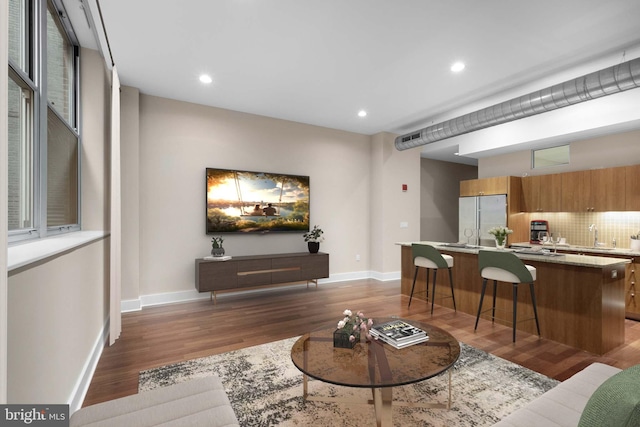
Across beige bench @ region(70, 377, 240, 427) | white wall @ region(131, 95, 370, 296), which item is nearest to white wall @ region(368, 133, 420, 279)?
white wall @ region(131, 95, 370, 296)

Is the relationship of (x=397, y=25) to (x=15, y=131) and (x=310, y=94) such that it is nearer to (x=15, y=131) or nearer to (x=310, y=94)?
(x=310, y=94)

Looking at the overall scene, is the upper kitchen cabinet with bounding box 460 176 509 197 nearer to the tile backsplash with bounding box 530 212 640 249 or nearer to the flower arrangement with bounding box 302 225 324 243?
the tile backsplash with bounding box 530 212 640 249

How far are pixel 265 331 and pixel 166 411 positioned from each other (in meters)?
2.33

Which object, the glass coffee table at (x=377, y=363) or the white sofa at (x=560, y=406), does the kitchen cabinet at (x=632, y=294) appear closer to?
the white sofa at (x=560, y=406)

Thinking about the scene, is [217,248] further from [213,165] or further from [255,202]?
[213,165]

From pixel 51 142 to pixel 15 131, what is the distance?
2.05 feet

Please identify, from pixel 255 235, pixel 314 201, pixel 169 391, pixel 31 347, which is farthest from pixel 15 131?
pixel 314 201

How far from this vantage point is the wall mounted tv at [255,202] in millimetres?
5227

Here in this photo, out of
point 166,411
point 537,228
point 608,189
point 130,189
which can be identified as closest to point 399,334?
point 166,411

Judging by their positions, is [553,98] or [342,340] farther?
[553,98]

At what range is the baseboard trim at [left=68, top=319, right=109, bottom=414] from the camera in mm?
2143

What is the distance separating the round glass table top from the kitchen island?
6.44ft

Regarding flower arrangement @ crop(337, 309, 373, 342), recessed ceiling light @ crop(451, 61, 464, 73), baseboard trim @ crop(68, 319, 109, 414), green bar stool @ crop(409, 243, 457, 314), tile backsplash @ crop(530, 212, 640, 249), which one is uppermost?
recessed ceiling light @ crop(451, 61, 464, 73)

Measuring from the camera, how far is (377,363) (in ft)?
6.29
